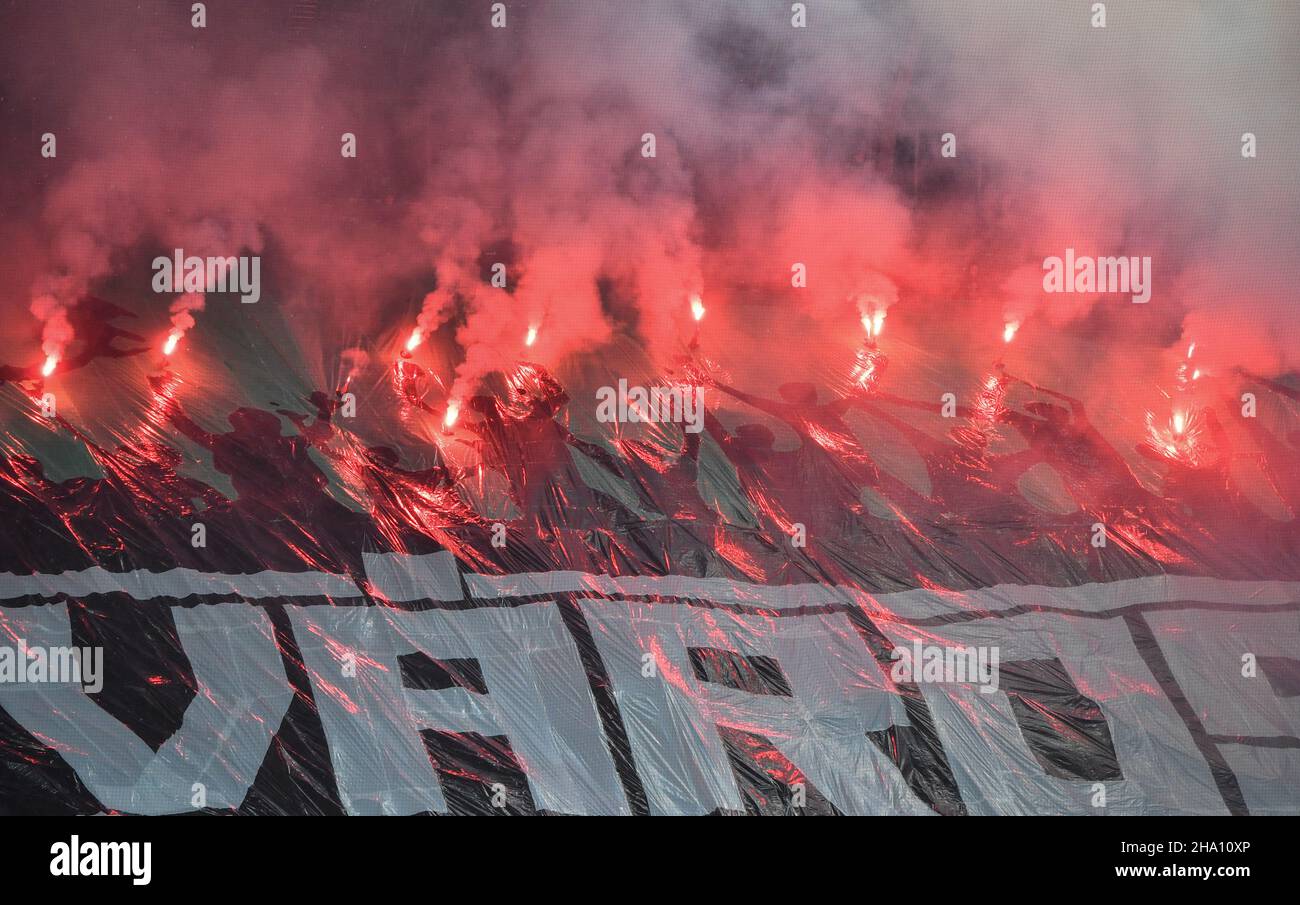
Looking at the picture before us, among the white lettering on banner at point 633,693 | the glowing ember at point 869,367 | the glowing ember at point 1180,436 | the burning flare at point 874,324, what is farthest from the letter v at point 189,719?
the glowing ember at point 1180,436

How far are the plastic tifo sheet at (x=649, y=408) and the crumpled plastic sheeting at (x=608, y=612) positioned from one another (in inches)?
0.9

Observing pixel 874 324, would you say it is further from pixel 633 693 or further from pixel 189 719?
pixel 189 719

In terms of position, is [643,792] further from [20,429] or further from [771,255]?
[20,429]

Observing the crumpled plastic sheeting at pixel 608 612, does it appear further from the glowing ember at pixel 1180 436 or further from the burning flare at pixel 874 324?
the burning flare at pixel 874 324

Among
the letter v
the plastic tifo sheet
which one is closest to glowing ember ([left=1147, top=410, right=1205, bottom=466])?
the plastic tifo sheet

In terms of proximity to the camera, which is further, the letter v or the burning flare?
the burning flare

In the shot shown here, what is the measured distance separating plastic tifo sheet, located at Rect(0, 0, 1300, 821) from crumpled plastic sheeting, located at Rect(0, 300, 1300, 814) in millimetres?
24

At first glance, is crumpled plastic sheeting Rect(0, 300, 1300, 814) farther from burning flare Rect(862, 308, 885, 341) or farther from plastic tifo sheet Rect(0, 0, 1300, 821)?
burning flare Rect(862, 308, 885, 341)

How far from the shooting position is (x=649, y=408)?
256 inches

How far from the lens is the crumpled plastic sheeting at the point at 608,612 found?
5.84 metres

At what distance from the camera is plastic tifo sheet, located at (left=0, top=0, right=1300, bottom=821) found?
232 inches
